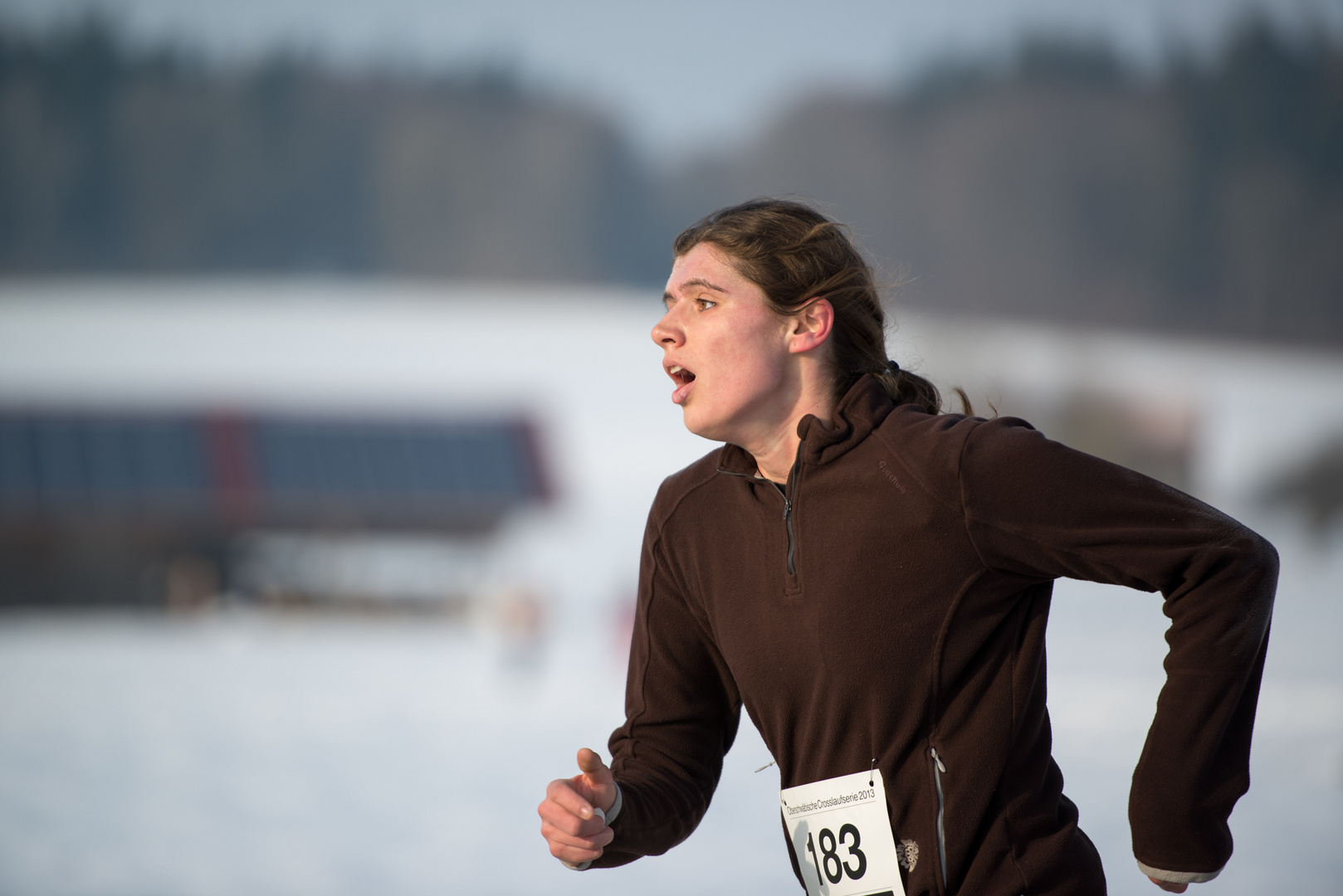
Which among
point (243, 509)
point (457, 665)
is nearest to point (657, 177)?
point (243, 509)

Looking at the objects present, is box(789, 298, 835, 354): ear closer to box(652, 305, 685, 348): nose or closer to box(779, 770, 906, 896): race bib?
box(652, 305, 685, 348): nose

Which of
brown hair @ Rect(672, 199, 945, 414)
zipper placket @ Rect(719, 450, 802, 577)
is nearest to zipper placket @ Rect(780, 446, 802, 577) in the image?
zipper placket @ Rect(719, 450, 802, 577)

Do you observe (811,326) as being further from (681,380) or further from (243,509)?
(243,509)

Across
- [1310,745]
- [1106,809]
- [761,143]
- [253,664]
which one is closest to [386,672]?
[253,664]

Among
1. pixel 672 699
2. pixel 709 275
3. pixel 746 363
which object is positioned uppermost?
pixel 709 275

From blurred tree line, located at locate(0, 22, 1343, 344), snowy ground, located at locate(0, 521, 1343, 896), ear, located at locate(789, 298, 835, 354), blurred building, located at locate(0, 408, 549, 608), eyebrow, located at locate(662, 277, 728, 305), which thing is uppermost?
blurred tree line, located at locate(0, 22, 1343, 344)

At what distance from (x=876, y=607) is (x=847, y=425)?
0.18m

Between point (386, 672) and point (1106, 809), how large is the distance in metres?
4.89

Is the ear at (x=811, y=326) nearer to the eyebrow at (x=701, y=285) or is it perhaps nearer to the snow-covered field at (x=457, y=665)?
the eyebrow at (x=701, y=285)

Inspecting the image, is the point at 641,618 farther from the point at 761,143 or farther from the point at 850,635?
the point at 761,143

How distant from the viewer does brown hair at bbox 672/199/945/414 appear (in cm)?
118

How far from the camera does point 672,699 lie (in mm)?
1271

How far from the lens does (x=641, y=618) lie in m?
1.31

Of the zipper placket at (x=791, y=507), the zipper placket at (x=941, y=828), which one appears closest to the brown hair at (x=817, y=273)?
the zipper placket at (x=791, y=507)
